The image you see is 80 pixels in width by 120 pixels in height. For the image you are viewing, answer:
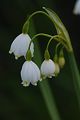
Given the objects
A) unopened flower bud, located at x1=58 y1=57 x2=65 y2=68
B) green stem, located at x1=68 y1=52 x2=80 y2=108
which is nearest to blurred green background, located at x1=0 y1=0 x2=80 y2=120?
unopened flower bud, located at x1=58 y1=57 x2=65 y2=68

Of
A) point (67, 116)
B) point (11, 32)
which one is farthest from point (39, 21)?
point (67, 116)

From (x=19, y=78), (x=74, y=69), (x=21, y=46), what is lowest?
(x=19, y=78)

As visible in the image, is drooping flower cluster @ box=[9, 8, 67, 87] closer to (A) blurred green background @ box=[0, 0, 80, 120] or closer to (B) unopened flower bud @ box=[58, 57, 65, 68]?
(B) unopened flower bud @ box=[58, 57, 65, 68]

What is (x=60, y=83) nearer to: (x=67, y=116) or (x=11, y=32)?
(x=67, y=116)

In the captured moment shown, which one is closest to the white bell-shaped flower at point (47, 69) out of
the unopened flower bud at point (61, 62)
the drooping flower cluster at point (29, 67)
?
the drooping flower cluster at point (29, 67)

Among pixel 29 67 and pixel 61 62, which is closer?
pixel 29 67

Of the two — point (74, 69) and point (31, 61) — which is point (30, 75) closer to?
point (31, 61)

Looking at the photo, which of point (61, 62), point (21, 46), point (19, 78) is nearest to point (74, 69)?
point (61, 62)

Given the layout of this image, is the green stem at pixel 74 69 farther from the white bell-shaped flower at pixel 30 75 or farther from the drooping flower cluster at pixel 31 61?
the white bell-shaped flower at pixel 30 75
